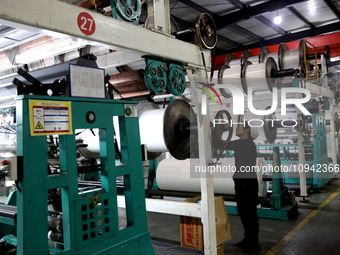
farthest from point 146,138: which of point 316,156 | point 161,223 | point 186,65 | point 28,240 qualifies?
point 316,156

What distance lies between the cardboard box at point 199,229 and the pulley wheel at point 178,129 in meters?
0.62

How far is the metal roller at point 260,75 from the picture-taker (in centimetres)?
414

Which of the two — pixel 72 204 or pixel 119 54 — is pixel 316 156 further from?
pixel 72 204

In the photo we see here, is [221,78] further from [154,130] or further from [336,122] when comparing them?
[336,122]

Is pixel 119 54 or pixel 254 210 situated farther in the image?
pixel 254 210

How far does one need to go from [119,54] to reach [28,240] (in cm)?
174

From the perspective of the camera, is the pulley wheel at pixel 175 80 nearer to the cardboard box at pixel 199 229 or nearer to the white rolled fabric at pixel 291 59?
the cardboard box at pixel 199 229

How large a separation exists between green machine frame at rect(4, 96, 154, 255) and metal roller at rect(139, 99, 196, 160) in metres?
1.09

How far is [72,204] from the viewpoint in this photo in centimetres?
133

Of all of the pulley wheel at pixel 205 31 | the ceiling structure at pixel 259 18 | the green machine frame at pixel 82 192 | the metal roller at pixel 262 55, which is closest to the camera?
the green machine frame at pixel 82 192

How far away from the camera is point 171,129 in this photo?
275cm

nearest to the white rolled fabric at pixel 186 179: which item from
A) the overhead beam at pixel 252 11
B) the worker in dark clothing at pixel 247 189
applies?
the worker in dark clothing at pixel 247 189

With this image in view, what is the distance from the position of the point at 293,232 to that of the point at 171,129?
7.17 ft

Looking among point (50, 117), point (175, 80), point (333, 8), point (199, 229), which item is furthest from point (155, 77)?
point (333, 8)
